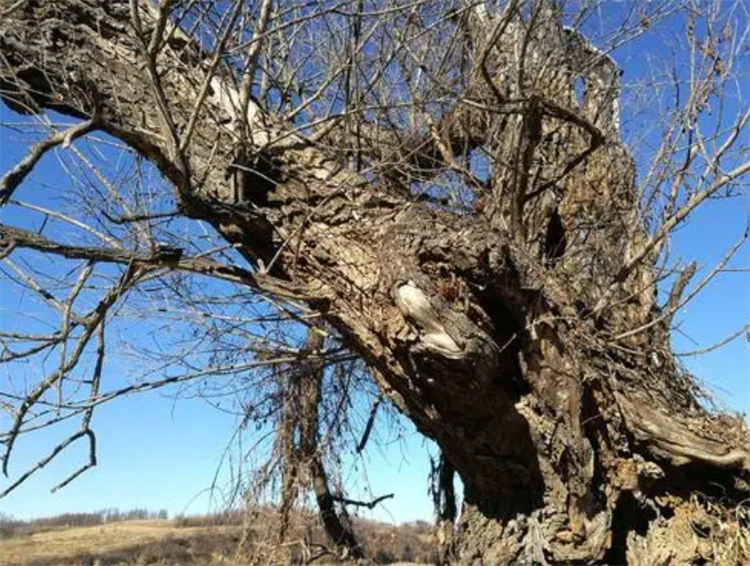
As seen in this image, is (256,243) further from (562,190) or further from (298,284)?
(562,190)

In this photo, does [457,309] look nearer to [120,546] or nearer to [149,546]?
[149,546]

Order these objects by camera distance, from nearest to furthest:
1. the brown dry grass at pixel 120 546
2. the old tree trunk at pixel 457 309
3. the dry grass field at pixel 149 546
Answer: the old tree trunk at pixel 457 309
the dry grass field at pixel 149 546
the brown dry grass at pixel 120 546

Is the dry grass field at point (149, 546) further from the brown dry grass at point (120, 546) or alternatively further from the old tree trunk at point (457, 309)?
the old tree trunk at point (457, 309)

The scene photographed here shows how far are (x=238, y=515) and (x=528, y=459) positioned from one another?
296 cm

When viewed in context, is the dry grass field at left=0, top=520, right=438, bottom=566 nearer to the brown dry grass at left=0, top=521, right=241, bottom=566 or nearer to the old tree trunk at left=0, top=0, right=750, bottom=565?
the brown dry grass at left=0, top=521, right=241, bottom=566

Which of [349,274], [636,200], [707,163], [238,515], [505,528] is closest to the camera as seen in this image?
[349,274]

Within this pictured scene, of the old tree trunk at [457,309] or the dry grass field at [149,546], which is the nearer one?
the old tree trunk at [457,309]

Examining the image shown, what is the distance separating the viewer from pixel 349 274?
427 centimetres

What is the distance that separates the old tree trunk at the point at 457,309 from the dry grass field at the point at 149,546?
308 centimetres

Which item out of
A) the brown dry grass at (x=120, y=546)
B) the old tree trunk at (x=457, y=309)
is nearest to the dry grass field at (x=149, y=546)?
the brown dry grass at (x=120, y=546)

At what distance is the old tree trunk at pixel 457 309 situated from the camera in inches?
159

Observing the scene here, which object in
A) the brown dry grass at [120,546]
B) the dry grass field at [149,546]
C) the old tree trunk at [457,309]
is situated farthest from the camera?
the brown dry grass at [120,546]

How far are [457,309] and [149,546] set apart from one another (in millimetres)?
7800

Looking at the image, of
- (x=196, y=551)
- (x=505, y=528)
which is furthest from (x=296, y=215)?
(x=196, y=551)
